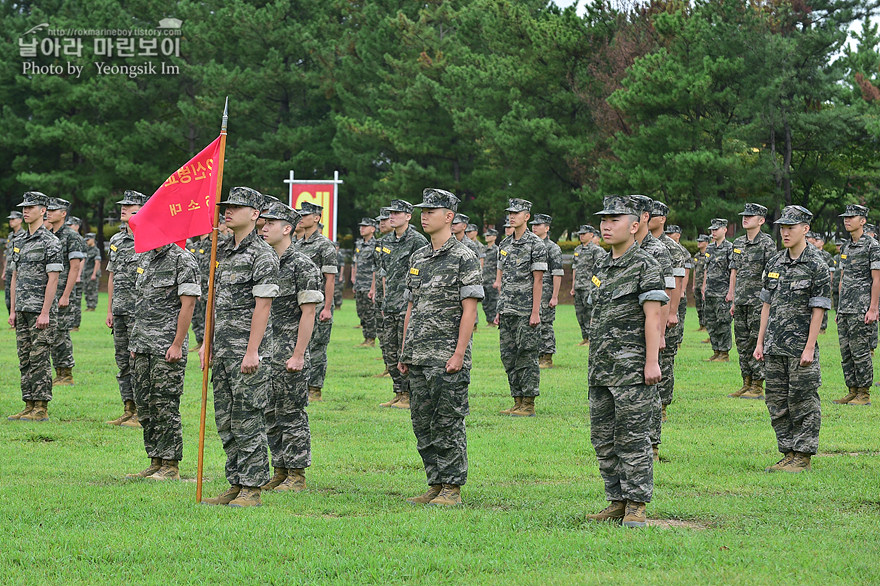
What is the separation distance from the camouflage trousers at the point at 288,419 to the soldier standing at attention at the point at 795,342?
4.03 meters

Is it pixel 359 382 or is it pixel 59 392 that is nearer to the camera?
pixel 59 392

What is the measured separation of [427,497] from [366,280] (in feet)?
42.1

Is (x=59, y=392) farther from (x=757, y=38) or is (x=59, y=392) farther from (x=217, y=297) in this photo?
(x=757, y=38)

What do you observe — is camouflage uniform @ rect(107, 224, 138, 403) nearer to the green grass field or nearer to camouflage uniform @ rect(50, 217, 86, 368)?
the green grass field

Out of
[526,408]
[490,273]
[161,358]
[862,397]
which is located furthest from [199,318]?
[862,397]

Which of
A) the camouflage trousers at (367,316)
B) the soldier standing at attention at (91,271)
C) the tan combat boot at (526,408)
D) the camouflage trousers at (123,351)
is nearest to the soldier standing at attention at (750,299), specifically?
the tan combat boot at (526,408)

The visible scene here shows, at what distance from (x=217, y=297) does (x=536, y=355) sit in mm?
5720

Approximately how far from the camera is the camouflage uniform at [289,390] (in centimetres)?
837

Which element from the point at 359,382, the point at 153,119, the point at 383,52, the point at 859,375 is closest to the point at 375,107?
the point at 383,52

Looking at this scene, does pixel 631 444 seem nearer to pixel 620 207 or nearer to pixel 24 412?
pixel 620 207

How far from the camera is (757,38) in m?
34.2

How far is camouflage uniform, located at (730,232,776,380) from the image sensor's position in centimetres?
1341

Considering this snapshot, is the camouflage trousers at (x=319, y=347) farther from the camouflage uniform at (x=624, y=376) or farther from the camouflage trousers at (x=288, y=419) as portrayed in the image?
the camouflage uniform at (x=624, y=376)

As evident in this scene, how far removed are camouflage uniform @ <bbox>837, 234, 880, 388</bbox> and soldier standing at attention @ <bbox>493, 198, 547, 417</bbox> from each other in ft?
13.5
